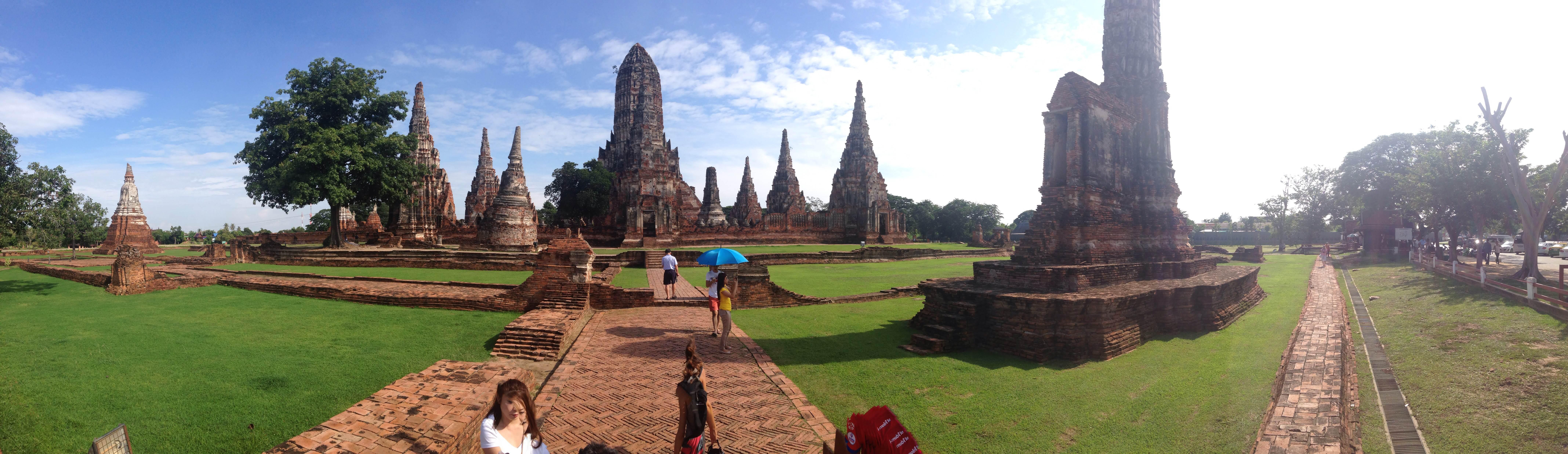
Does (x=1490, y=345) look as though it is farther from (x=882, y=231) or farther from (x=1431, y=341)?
(x=882, y=231)

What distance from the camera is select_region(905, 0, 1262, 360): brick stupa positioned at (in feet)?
24.1

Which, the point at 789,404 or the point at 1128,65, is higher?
the point at 1128,65

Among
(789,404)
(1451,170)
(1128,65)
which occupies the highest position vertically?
(1128,65)

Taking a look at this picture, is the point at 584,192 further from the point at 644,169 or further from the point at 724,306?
the point at 724,306

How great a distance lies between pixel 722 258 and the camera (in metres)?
10.2

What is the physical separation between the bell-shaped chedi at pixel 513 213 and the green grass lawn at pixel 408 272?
170 inches

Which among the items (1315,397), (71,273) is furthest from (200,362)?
(71,273)

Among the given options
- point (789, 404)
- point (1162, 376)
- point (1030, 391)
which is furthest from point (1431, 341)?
point (789, 404)

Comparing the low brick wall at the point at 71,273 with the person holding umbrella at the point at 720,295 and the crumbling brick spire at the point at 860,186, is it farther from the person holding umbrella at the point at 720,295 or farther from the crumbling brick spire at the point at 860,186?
the crumbling brick spire at the point at 860,186

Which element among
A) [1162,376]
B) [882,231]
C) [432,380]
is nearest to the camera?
[432,380]

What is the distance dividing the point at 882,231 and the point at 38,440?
3494 centimetres

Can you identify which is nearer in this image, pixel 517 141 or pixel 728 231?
pixel 517 141

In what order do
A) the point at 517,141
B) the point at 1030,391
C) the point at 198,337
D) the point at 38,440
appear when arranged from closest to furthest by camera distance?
the point at 38,440, the point at 1030,391, the point at 198,337, the point at 517,141

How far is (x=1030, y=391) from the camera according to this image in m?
5.80
